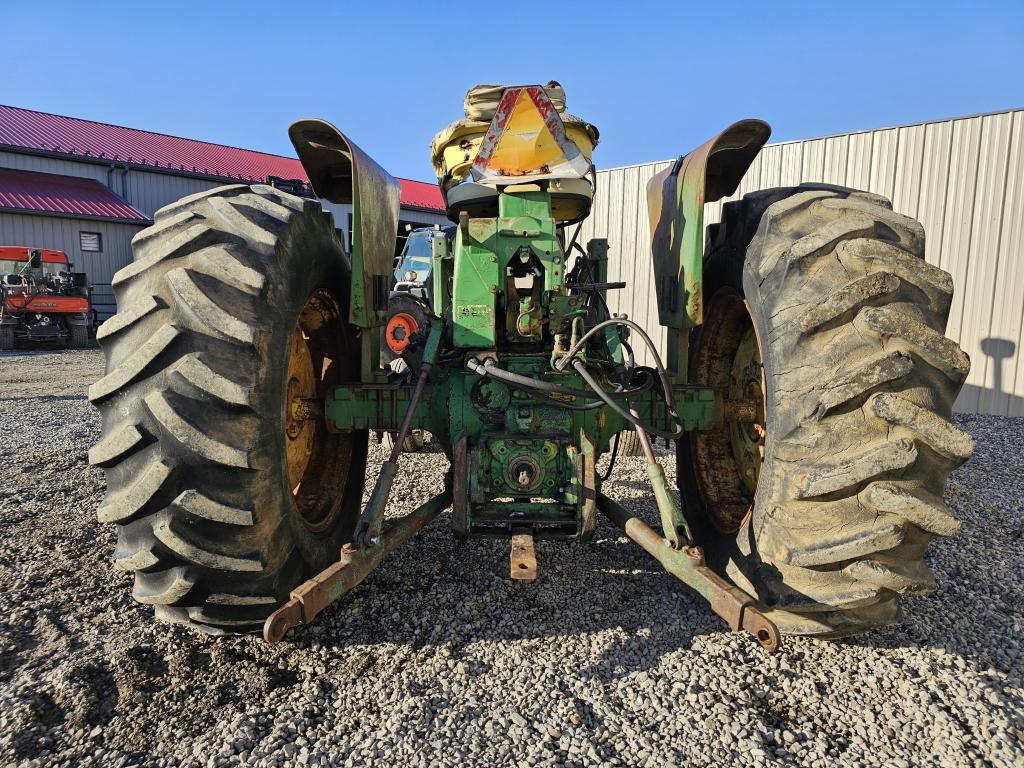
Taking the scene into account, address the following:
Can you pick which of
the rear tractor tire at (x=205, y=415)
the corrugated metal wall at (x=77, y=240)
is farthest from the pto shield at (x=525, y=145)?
the corrugated metal wall at (x=77, y=240)

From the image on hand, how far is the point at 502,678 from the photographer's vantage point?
7.45ft

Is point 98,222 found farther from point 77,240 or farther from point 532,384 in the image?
point 532,384

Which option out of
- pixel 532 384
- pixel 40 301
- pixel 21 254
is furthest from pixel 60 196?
pixel 532 384

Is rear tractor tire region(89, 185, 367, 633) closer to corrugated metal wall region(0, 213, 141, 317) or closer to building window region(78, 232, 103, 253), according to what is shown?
corrugated metal wall region(0, 213, 141, 317)

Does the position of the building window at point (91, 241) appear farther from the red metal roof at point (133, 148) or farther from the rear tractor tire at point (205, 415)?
the rear tractor tire at point (205, 415)

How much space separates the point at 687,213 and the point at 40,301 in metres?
18.7

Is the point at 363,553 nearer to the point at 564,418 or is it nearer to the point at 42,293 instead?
the point at 564,418

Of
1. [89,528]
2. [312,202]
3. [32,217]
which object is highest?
[32,217]

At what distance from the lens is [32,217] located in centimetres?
1956

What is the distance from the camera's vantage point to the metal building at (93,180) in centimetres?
1983

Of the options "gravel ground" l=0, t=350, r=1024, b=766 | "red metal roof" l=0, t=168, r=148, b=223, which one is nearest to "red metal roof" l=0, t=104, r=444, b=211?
"red metal roof" l=0, t=168, r=148, b=223

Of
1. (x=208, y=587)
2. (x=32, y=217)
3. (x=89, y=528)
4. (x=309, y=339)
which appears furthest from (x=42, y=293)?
(x=208, y=587)

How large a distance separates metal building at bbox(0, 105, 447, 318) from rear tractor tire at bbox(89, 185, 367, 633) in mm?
18614

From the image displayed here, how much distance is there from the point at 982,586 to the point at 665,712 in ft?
6.75
